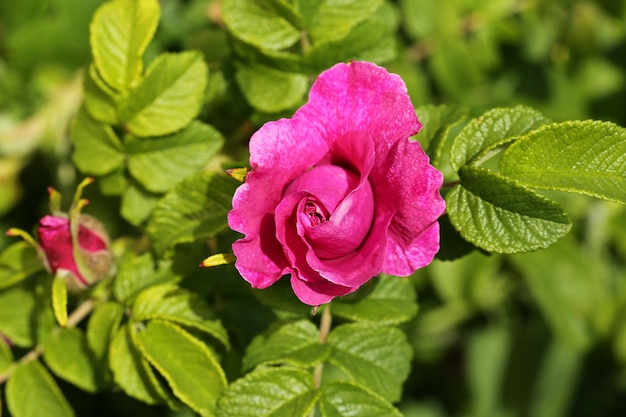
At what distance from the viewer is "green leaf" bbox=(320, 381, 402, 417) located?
137 centimetres

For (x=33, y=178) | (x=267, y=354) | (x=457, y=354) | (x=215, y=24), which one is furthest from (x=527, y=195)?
(x=457, y=354)

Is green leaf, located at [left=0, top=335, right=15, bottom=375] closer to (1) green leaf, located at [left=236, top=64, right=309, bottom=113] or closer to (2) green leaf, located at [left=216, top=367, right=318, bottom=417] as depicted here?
(2) green leaf, located at [left=216, top=367, right=318, bottom=417]

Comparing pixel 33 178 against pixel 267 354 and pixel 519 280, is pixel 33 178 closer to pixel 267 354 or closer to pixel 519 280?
pixel 267 354

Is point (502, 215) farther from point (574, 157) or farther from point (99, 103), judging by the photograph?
point (99, 103)

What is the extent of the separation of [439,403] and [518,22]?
1.57 meters

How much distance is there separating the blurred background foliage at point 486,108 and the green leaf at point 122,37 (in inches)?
11.0

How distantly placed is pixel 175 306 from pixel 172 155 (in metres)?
0.32

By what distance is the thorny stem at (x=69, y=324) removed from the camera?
1.68m

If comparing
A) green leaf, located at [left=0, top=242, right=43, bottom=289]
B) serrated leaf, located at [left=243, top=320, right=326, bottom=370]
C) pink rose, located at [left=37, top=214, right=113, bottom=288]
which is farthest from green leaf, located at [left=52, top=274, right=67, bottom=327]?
serrated leaf, located at [left=243, top=320, right=326, bottom=370]

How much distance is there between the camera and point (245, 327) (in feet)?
5.23

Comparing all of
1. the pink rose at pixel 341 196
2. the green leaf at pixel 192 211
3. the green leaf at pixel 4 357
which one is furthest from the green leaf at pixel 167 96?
the green leaf at pixel 4 357

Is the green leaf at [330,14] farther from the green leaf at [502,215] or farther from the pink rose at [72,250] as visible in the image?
the pink rose at [72,250]

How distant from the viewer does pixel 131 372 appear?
1.52 meters

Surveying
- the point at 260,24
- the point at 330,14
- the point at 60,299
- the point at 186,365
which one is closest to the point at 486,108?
the point at 330,14
